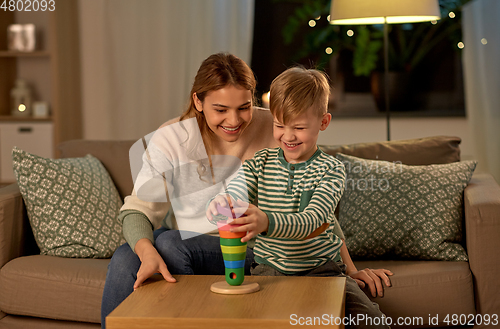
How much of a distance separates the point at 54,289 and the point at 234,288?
0.90 metres

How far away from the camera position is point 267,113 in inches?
68.5

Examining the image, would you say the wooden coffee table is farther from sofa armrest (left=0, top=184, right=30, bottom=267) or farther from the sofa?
sofa armrest (left=0, top=184, right=30, bottom=267)

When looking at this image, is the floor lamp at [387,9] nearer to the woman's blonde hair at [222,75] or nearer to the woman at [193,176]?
the woman at [193,176]

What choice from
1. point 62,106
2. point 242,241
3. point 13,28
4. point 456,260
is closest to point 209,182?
point 242,241

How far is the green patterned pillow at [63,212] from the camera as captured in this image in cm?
187

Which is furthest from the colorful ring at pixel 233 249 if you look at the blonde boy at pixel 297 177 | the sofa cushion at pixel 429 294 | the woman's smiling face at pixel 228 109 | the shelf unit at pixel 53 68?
the shelf unit at pixel 53 68

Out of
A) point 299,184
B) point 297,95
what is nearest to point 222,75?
point 297,95

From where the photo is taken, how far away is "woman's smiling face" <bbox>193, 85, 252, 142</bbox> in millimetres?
1451

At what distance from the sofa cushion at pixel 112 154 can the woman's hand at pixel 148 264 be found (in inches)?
32.1

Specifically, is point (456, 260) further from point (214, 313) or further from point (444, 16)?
point (444, 16)

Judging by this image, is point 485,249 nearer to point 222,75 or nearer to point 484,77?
point 222,75

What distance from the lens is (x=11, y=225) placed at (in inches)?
72.1

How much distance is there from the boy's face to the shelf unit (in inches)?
86.8

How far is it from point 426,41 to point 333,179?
2255 mm
